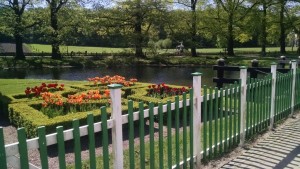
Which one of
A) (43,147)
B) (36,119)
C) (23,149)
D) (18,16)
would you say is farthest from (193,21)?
(23,149)

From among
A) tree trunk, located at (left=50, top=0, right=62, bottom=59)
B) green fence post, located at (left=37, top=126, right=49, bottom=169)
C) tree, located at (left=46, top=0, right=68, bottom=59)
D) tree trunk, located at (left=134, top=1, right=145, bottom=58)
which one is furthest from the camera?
tree trunk, located at (left=134, top=1, right=145, bottom=58)

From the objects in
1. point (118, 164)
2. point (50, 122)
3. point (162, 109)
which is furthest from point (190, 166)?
point (50, 122)

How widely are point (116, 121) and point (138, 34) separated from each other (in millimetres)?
32072

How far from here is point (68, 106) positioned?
27.3ft

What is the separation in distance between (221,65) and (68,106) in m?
5.60

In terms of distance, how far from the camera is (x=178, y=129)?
14.2 feet

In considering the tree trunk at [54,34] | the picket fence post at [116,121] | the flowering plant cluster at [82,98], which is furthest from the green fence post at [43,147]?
the tree trunk at [54,34]

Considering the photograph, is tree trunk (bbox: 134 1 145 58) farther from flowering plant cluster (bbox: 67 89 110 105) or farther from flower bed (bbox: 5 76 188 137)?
flowering plant cluster (bbox: 67 89 110 105)

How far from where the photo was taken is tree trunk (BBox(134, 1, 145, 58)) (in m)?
34.8

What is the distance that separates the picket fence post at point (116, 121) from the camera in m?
3.37

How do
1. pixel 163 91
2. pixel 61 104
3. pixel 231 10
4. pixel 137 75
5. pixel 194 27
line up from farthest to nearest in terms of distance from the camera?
pixel 231 10 → pixel 194 27 → pixel 137 75 → pixel 163 91 → pixel 61 104

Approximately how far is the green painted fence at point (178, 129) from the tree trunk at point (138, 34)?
91.2ft

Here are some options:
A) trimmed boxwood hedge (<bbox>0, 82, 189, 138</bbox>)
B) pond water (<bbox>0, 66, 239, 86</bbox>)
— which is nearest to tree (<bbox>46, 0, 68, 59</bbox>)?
pond water (<bbox>0, 66, 239, 86</bbox>)

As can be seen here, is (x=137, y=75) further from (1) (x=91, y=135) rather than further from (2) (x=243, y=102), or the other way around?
(1) (x=91, y=135)
